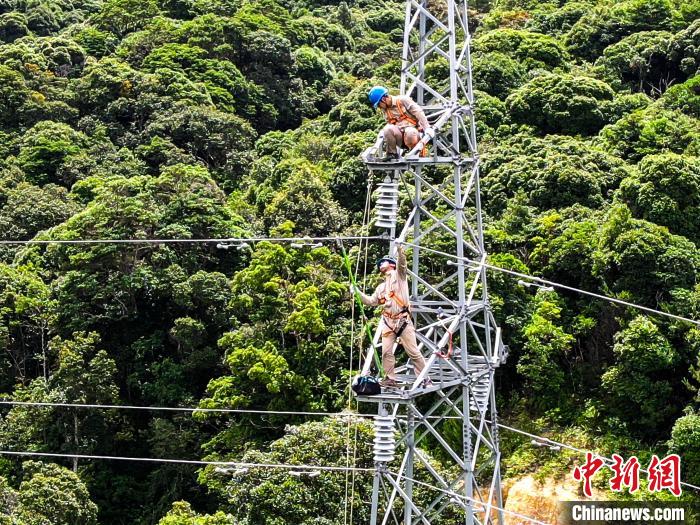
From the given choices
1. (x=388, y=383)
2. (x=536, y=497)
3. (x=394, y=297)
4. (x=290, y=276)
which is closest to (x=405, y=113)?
(x=394, y=297)

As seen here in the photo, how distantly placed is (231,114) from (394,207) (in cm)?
3999

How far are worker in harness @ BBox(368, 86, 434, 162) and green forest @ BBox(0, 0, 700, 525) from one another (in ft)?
42.7

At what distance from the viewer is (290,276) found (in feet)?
106

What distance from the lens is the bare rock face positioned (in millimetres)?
25578

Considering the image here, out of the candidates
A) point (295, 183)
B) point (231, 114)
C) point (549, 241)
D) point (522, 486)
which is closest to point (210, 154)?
point (231, 114)

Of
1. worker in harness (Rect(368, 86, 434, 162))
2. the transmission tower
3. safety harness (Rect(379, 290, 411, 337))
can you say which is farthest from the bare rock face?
worker in harness (Rect(368, 86, 434, 162))

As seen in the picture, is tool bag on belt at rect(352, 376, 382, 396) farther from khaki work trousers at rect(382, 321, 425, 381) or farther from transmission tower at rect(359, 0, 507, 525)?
khaki work trousers at rect(382, 321, 425, 381)

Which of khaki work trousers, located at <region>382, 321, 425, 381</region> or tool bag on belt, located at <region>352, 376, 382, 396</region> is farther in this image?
khaki work trousers, located at <region>382, 321, 425, 381</region>

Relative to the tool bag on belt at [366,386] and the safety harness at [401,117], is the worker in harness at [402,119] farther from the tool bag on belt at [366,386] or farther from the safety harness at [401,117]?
the tool bag on belt at [366,386]

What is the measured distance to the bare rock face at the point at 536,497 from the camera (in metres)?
25.6

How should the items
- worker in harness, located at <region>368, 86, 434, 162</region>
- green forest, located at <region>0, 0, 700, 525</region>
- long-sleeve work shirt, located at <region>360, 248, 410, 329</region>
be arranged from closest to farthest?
long-sleeve work shirt, located at <region>360, 248, 410, 329</region> → worker in harness, located at <region>368, 86, 434, 162</region> → green forest, located at <region>0, 0, 700, 525</region>

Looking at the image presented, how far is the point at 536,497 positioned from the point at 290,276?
34.7ft

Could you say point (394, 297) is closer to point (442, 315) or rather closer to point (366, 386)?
point (366, 386)

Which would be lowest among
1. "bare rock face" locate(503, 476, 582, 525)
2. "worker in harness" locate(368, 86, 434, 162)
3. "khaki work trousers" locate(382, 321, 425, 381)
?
"bare rock face" locate(503, 476, 582, 525)
